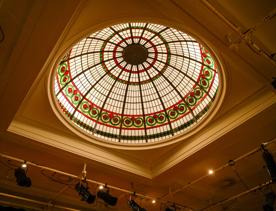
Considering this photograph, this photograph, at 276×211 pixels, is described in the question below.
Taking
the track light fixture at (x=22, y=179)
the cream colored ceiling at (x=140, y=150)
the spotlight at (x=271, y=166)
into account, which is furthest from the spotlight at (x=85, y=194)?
the spotlight at (x=271, y=166)

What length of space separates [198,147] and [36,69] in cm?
771

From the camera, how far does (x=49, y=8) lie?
6961 millimetres

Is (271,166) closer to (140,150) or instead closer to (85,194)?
(140,150)

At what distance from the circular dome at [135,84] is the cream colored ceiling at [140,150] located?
1013 mm

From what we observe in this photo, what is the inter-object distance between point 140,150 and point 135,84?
3.93m

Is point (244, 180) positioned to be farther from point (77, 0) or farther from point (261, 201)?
point (77, 0)

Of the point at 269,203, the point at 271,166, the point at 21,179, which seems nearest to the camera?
the point at 271,166

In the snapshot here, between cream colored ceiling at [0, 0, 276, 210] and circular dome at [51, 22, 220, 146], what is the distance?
1.01 m

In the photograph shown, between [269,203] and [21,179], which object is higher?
[21,179]

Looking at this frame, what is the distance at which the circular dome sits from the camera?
40.0 feet

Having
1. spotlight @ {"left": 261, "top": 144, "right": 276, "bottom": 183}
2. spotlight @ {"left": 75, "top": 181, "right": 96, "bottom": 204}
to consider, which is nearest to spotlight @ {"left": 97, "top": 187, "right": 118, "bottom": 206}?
spotlight @ {"left": 75, "top": 181, "right": 96, "bottom": 204}

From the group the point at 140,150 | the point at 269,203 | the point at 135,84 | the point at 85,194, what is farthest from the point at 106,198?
the point at 269,203

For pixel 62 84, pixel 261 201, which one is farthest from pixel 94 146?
pixel 261 201

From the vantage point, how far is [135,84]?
577 inches
